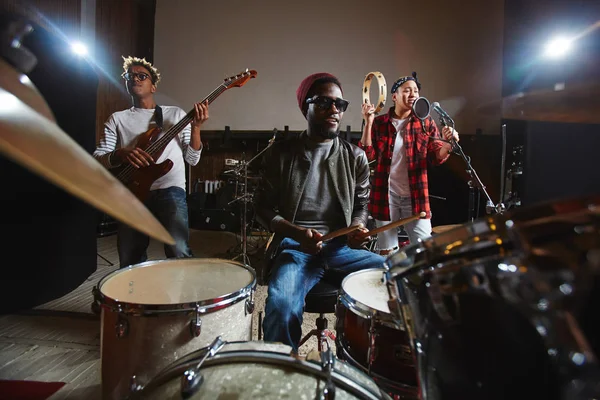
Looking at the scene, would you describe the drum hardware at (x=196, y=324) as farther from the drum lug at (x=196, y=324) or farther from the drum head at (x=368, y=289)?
the drum head at (x=368, y=289)

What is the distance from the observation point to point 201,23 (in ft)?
21.6

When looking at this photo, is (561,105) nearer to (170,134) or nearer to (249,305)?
(249,305)

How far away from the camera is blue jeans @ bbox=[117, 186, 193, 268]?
238 cm

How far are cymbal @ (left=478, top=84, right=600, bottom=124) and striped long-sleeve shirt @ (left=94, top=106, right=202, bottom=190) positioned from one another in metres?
2.16

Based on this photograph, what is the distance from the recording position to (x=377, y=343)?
3.71 ft

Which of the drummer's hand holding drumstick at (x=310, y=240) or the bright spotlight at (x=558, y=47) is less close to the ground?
the bright spotlight at (x=558, y=47)

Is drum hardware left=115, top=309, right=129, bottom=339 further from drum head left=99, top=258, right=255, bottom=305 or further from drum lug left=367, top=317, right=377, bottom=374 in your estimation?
drum lug left=367, top=317, right=377, bottom=374

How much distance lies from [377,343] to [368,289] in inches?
10.1

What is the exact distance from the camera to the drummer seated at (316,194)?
1.66 m

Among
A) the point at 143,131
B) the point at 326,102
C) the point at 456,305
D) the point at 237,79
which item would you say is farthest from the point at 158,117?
the point at 456,305

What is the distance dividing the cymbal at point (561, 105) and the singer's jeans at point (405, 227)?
1.06 metres

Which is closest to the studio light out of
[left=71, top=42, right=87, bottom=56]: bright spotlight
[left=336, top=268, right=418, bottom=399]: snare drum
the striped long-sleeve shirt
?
the striped long-sleeve shirt

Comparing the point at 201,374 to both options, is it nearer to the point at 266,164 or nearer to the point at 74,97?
the point at 266,164

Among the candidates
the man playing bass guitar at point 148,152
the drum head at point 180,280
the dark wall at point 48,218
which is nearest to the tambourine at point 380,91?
the man playing bass guitar at point 148,152
